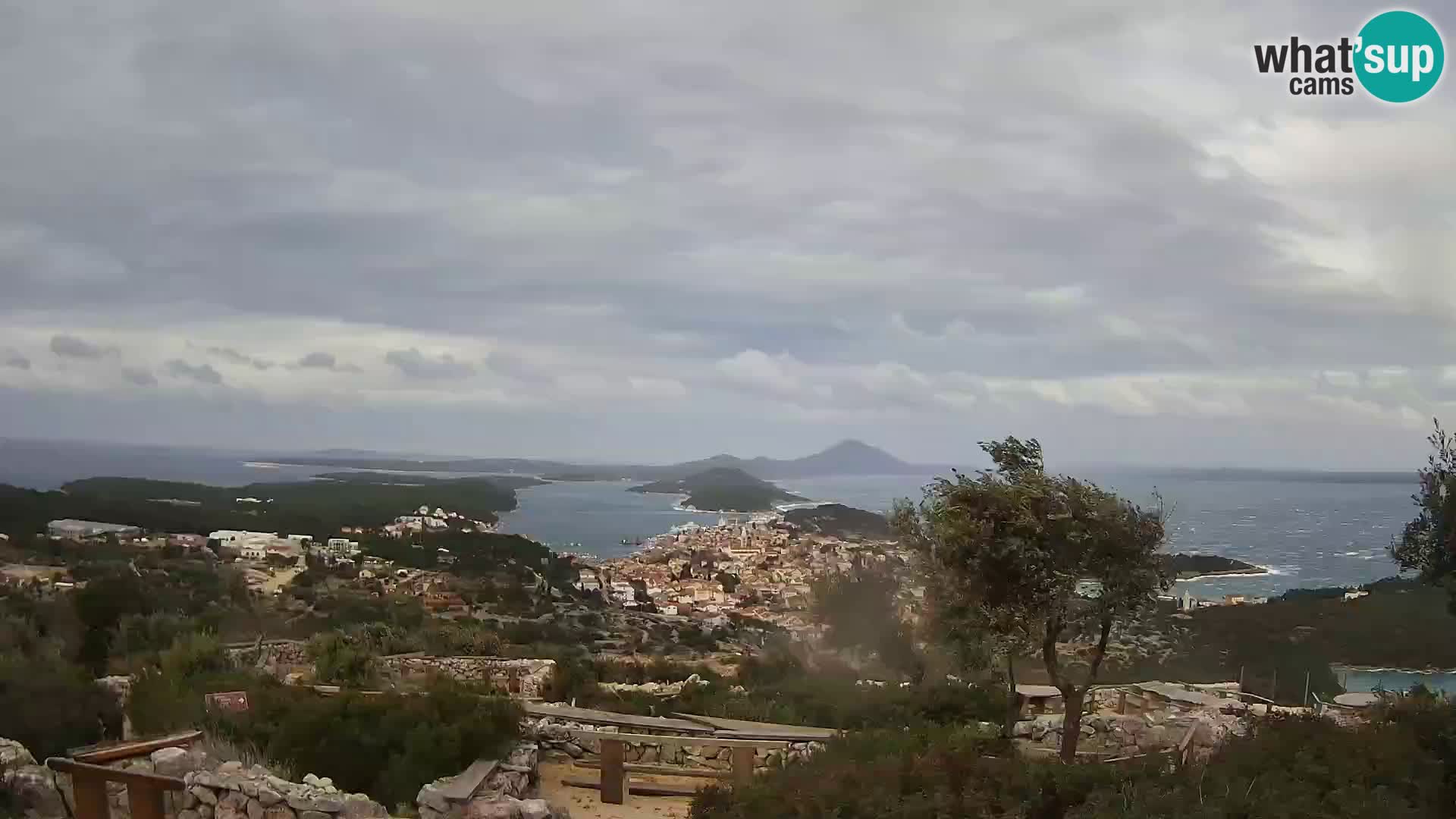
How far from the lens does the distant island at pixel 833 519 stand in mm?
32312

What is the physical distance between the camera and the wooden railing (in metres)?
7.17

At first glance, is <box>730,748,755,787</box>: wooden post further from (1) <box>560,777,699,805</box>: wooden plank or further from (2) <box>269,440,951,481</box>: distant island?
(2) <box>269,440,951,481</box>: distant island

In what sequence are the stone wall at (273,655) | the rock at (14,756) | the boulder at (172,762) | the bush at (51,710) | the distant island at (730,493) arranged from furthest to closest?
the distant island at (730,493) → the stone wall at (273,655) → the bush at (51,710) → the rock at (14,756) → the boulder at (172,762)

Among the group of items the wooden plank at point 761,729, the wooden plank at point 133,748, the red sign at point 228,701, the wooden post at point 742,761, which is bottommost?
the wooden plank at point 761,729

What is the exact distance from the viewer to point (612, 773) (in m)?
8.81

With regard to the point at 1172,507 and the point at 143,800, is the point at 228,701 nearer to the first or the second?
the point at 143,800

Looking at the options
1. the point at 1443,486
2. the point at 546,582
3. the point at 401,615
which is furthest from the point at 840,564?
the point at 1443,486

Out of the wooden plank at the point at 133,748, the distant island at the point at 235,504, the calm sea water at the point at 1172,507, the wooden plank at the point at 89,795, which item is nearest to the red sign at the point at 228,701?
the wooden plank at the point at 133,748

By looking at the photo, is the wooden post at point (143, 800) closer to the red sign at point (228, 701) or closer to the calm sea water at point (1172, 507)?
the red sign at point (228, 701)

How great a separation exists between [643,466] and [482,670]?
323ft

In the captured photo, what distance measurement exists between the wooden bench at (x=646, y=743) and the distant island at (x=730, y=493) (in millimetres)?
41723

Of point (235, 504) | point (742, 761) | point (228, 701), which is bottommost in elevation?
point (742, 761)

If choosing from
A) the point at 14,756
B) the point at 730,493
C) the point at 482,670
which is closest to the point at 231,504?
the point at 730,493

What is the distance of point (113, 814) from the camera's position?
7645 mm
